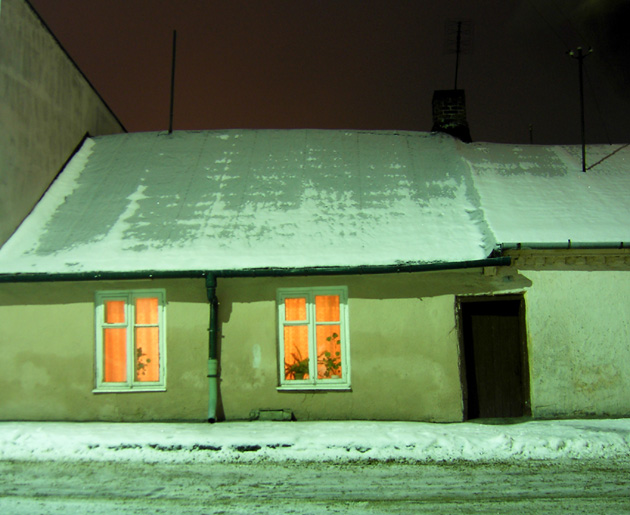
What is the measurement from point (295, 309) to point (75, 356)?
149 inches

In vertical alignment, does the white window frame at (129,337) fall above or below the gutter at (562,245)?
below

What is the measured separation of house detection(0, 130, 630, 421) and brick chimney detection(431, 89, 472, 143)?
4837mm

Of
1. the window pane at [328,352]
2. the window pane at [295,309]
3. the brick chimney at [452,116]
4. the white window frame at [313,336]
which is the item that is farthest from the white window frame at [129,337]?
the brick chimney at [452,116]

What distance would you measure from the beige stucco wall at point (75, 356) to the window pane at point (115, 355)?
0.83 ft

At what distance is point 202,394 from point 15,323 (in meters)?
3.45

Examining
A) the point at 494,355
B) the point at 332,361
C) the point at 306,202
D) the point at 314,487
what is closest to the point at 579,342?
the point at 494,355

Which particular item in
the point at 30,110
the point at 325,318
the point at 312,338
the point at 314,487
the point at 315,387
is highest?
the point at 30,110

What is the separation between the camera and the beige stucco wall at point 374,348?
1011 centimetres

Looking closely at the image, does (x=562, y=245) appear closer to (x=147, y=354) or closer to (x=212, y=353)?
(x=212, y=353)

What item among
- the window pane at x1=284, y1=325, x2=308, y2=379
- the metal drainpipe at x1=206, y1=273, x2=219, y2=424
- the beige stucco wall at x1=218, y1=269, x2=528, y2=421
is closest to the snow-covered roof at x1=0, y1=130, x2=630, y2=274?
the metal drainpipe at x1=206, y1=273, x2=219, y2=424

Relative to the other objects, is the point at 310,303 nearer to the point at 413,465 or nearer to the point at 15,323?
the point at 413,465

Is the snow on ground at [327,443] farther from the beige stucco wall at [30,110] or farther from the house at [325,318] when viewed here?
the beige stucco wall at [30,110]

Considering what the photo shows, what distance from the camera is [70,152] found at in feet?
47.1

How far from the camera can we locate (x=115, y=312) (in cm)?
1077
